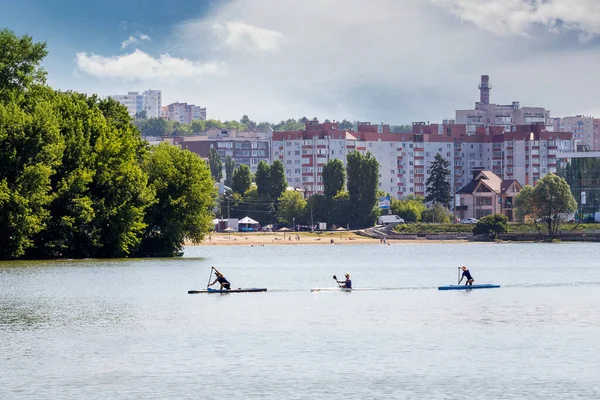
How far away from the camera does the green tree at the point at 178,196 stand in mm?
113625

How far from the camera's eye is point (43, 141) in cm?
9975

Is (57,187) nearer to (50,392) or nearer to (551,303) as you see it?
(551,303)

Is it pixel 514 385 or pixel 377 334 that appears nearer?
pixel 514 385

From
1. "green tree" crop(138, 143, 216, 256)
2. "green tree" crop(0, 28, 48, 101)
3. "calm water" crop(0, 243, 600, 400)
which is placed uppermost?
"green tree" crop(0, 28, 48, 101)

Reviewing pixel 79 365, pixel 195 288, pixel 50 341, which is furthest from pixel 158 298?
pixel 79 365

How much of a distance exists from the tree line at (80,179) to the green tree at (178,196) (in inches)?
3.8

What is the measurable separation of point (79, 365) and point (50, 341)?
23.4ft

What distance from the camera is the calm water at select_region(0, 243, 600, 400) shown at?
4106 cm

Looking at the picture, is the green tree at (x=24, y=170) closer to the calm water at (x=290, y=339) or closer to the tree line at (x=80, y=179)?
the tree line at (x=80, y=179)

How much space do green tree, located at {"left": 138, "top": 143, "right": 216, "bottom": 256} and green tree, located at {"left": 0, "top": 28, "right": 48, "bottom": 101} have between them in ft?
46.7

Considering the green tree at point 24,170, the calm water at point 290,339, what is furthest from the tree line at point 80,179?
the calm water at point 290,339

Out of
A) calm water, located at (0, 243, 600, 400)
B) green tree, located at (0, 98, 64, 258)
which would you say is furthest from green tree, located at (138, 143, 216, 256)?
calm water, located at (0, 243, 600, 400)

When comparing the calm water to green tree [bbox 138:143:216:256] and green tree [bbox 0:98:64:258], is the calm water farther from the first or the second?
green tree [bbox 138:143:216:256]

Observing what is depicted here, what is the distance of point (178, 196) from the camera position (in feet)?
374
